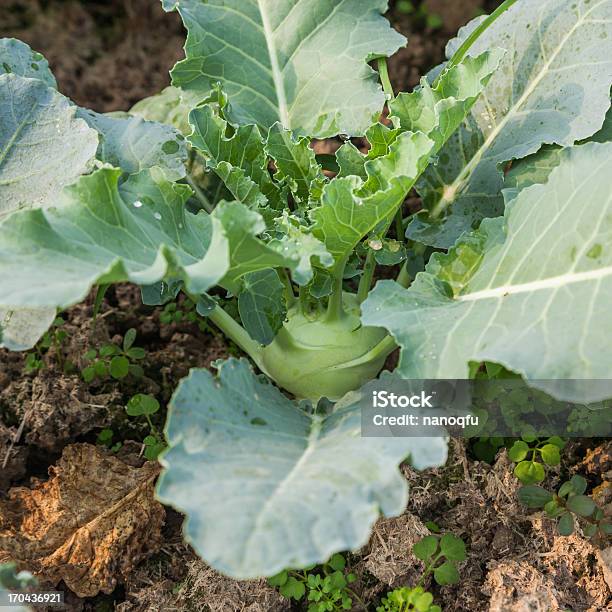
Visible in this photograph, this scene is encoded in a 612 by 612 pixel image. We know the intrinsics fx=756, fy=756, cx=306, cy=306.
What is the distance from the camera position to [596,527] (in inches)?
62.5

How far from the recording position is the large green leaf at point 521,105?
172 centimetres

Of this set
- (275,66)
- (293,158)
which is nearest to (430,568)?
(293,158)

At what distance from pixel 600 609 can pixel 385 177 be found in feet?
3.17

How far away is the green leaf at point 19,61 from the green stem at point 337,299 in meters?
0.84

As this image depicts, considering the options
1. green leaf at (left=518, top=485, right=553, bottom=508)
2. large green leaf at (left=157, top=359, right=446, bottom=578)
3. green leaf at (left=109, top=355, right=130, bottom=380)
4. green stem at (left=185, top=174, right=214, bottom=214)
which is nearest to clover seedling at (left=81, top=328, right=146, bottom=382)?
green leaf at (left=109, top=355, right=130, bottom=380)

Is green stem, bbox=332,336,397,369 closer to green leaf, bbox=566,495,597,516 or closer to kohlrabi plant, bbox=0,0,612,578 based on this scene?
kohlrabi plant, bbox=0,0,612,578

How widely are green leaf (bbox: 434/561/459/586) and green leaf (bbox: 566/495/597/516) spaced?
0.94ft

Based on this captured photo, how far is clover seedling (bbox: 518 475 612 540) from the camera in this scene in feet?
5.15

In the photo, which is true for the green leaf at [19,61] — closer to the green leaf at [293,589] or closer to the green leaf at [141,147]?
the green leaf at [141,147]

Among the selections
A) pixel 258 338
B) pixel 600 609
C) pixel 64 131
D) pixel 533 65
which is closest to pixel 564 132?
pixel 533 65

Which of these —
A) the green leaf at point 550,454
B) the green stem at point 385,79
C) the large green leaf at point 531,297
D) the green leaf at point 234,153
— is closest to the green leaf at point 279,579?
the large green leaf at point 531,297

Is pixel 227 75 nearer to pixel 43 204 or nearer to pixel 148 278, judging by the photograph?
pixel 43 204

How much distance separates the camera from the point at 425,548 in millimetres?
1528

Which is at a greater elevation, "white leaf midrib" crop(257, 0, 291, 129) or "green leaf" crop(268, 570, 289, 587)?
"white leaf midrib" crop(257, 0, 291, 129)
